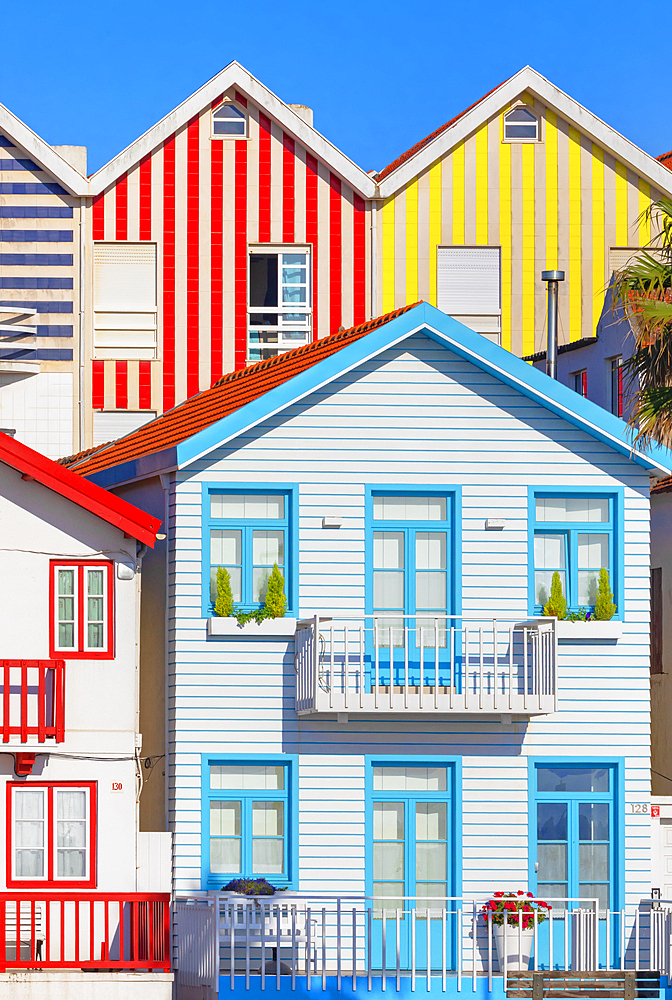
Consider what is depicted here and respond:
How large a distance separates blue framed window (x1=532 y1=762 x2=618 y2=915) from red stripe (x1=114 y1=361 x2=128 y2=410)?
16.9 m

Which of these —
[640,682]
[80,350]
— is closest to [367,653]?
[640,682]

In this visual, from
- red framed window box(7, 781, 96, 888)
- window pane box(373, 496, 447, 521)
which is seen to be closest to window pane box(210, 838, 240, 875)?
red framed window box(7, 781, 96, 888)

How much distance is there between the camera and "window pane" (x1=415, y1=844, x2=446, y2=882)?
21281mm

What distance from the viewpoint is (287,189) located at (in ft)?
117

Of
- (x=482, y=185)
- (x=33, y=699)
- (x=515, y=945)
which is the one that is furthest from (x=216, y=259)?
(x=515, y=945)

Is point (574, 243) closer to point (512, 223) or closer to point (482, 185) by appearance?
point (512, 223)

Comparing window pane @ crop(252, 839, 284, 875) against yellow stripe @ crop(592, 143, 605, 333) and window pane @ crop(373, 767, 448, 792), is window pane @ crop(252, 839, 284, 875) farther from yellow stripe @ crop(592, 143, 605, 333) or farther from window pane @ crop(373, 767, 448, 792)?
yellow stripe @ crop(592, 143, 605, 333)

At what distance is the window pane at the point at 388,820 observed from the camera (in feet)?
69.9

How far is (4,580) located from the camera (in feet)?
69.4

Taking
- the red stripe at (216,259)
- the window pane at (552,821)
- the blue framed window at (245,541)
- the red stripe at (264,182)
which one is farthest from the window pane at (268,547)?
the red stripe at (264,182)

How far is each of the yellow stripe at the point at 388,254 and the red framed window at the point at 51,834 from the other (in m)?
17.9

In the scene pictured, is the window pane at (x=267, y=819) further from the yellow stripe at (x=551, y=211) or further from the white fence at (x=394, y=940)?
the yellow stripe at (x=551, y=211)

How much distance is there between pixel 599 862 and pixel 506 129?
65.9 feet

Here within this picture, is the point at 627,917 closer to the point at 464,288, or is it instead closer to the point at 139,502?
the point at 139,502
